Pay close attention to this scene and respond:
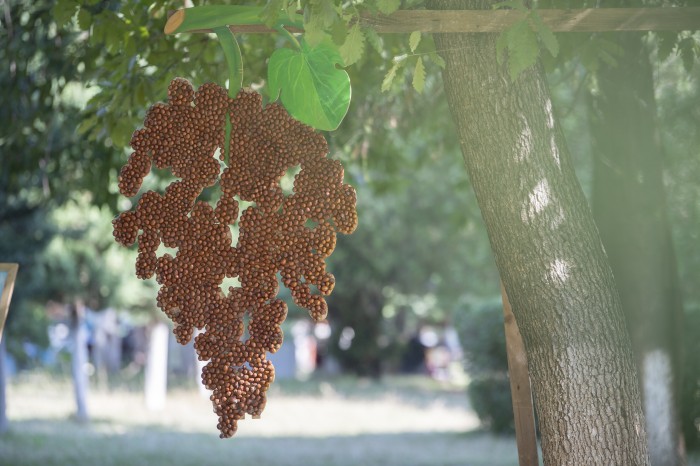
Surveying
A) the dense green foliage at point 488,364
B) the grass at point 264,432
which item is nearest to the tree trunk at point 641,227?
the grass at point 264,432

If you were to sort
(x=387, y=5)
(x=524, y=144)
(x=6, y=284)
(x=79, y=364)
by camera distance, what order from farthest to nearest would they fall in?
(x=79, y=364)
(x=6, y=284)
(x=524, y=144)
(x=387, y=5)

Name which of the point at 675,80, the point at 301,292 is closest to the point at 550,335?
the point at 301,292

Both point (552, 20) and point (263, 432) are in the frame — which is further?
point (263, 432)

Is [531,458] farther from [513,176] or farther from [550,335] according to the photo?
[513,176]

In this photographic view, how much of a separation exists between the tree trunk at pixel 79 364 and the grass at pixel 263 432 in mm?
288

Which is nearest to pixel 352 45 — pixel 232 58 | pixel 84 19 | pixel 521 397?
pixel 232 58

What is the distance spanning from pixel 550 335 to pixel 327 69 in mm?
1390

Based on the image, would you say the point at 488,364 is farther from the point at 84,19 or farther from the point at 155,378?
the point at 84,19

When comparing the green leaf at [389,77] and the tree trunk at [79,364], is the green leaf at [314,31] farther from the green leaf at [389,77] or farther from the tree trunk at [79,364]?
the tree trunk at [79,364]

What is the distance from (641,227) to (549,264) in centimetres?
285

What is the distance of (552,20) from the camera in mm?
3463

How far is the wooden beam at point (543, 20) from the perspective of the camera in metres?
3.36

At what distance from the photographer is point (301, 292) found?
3.31 metres

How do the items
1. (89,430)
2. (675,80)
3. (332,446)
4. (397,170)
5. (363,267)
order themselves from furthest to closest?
(363,267) < (89,430) < (332,446) < (675,80) < (397,170)
